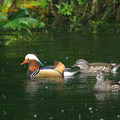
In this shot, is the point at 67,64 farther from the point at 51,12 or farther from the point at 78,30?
the point at 51,12

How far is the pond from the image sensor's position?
14359 millimetres

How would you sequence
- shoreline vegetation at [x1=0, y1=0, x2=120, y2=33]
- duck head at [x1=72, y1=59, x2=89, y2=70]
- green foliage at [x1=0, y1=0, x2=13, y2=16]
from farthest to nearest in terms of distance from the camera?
green foliage at [x1=0, y1=0, x2=13, y2=16] → shoreline vegetation at [x1=0, y1=0, x2=120, y2=33] → duck head at [x1=72, y1=59, x2=89, y2=70]

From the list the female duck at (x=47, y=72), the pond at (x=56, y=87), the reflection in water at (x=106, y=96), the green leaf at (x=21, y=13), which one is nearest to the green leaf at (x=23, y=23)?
the green leaf at (x=21, y=13)

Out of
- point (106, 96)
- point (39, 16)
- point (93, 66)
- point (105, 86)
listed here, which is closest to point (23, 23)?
point (39, 16)

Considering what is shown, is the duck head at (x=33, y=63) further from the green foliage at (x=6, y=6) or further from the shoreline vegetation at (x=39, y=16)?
the green foliage at (x=6, y=6)

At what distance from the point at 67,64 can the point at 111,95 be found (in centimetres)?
535

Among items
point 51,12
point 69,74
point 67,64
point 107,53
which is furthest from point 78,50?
point 51,12

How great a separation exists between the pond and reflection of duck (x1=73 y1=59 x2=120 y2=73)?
0.25 metres

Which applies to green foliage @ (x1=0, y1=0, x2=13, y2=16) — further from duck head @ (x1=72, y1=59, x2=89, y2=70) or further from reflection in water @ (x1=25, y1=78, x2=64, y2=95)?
reflection in water @ (x1=25, y1=78, x2=64, y2=95)

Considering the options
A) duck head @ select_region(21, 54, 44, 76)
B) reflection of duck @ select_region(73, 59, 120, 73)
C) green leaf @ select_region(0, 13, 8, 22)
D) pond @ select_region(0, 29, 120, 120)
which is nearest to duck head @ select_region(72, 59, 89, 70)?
reflection of duck @ select_region(73, 59, 120, 73)

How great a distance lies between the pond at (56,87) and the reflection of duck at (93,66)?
0.25 m

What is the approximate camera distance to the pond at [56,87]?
14359 millimetres

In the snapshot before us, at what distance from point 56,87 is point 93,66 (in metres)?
3.54

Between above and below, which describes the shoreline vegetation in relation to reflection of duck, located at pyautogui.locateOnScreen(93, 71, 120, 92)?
above
